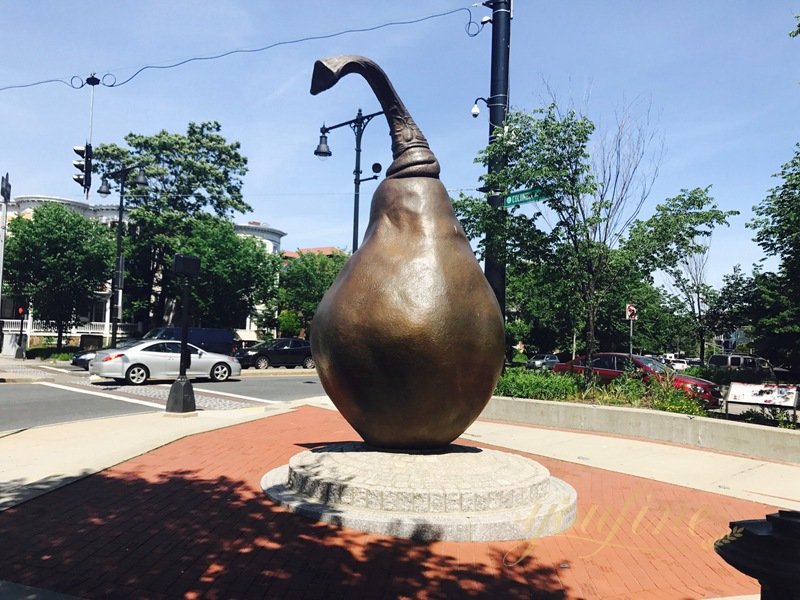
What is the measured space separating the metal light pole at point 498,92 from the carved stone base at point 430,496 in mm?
6092

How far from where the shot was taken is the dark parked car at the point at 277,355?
28109mm

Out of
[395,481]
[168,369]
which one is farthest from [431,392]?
[168,369]

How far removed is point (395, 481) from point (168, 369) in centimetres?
1579

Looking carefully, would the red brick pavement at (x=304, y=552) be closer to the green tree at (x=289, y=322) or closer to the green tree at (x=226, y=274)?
the green tree at (x=226, y=274)

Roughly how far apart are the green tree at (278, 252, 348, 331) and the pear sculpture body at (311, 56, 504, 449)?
33133mm

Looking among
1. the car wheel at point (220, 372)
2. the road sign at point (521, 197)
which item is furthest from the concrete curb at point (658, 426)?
the car wheel at point (220, 372)

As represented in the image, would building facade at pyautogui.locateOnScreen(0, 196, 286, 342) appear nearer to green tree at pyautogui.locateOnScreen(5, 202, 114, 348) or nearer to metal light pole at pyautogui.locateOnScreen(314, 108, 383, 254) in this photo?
green tree at pyautogui.locateOnScreen(5, 202, 114, 348)

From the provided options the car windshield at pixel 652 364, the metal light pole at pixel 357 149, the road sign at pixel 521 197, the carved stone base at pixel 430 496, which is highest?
the metal light pole at pixel 357 149

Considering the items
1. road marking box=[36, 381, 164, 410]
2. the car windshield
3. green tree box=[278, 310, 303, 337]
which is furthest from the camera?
green tree box=[278, 310, 303, 337]

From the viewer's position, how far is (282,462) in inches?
316

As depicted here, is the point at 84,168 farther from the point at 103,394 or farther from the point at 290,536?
the point at 290,536

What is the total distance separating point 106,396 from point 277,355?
1276cm

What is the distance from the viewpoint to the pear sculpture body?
6078 millimetres

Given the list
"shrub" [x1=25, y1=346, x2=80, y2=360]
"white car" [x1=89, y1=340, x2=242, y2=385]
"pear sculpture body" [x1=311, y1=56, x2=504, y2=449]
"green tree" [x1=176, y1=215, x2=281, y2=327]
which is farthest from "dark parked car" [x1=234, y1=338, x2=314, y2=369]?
"pear sculpture body" [x1=311, y1=56, x2=504, y2=449]
